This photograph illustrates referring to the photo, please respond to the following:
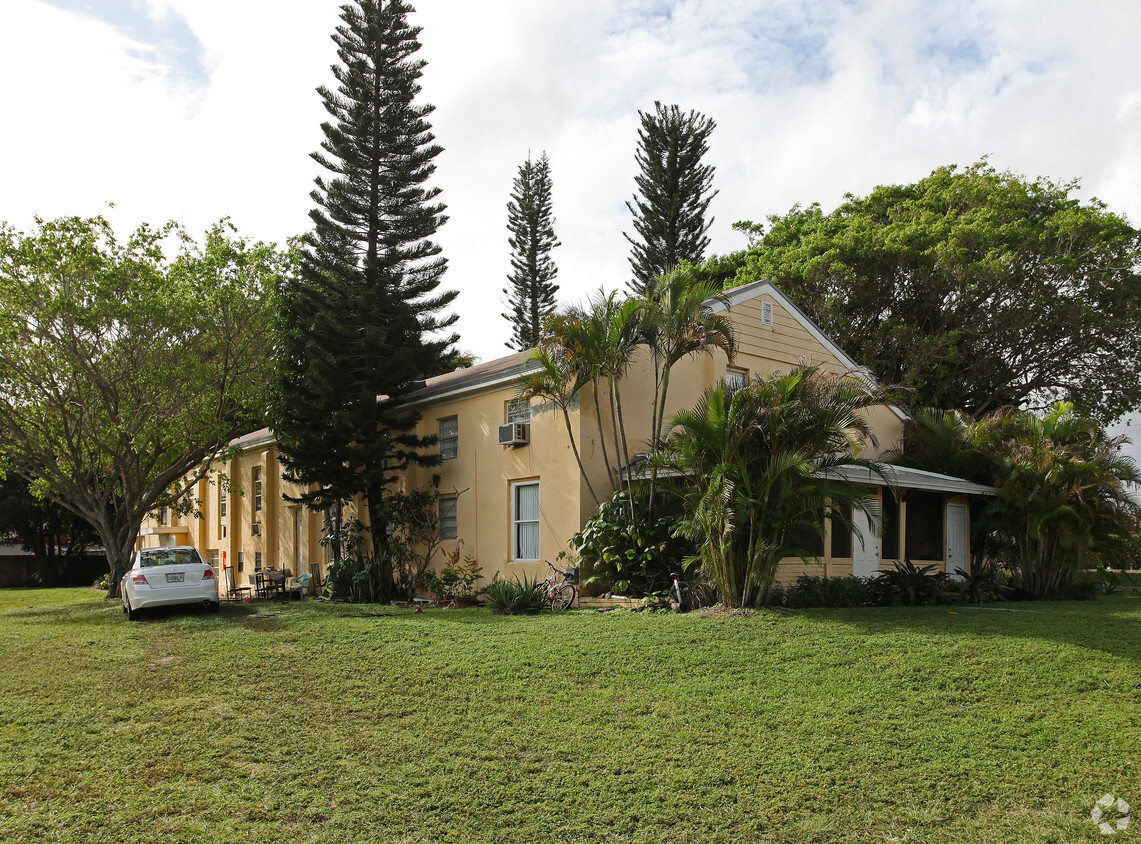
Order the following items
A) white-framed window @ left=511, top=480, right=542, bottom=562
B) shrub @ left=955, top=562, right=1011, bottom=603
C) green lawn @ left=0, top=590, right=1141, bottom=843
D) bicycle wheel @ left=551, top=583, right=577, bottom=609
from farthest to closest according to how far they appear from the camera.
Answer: white-framed window @ left=511, top=480, right=542, bottom=562
shrub @ left=955, top=562, right=1011, bottom=603
bicycle wheel @ left=551, top=583, right=577, bottom=609
green lawn @ left=0, top=590, right=1141, bottom=843

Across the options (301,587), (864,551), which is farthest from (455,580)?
(864,551)

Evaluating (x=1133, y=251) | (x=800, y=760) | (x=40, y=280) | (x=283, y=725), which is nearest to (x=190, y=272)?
(x=40, y=280)

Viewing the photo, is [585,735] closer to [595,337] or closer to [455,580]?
[595,337]

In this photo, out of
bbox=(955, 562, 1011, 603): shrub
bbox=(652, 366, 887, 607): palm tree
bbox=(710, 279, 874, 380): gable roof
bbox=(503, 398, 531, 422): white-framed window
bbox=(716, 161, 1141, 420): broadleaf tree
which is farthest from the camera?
bbox=(716, 161, 1141, 420): broadleaf tree

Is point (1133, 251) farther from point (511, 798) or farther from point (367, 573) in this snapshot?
point (511, 798)

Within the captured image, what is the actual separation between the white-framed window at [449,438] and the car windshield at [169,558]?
541cm

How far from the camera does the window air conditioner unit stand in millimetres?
16094

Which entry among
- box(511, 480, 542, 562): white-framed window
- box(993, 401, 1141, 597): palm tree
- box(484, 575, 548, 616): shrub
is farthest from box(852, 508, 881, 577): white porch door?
box(484, 575, 548, 616): shrub

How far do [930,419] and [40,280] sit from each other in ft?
62.7

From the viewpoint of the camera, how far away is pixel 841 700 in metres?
7.39

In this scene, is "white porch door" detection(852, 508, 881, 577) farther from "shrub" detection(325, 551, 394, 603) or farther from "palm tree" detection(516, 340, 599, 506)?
"shrub" detection(325, 551, 394, 603)

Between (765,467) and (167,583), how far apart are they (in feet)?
31.8

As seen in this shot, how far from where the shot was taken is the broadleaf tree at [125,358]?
59.9 ft

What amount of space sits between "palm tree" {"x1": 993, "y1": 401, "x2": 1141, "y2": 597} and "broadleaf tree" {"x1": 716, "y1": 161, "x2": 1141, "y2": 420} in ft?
26.0
